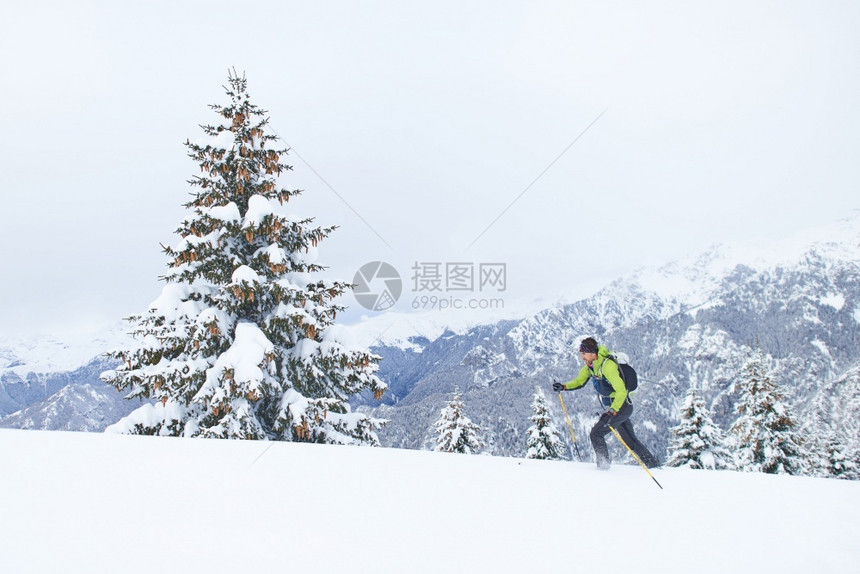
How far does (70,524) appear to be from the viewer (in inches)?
147

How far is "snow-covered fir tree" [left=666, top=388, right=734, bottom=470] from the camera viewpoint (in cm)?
2270

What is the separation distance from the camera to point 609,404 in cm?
736

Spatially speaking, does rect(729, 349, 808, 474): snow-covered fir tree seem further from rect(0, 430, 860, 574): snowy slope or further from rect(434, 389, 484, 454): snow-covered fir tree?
rect(0, 430, 860, 574): snowy slope

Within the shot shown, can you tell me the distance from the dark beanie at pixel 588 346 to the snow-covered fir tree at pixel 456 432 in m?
18.7

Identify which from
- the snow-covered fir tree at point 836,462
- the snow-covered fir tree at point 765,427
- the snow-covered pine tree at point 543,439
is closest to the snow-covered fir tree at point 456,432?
the snow-covered pine tree at point 543,439

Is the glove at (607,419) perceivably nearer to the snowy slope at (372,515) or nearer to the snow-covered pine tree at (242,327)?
the snowy slope at (372,515)

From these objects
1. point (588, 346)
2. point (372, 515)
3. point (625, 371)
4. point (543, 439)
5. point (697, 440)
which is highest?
point (588, 346)

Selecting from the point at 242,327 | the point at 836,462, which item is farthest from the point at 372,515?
the point at 836,462

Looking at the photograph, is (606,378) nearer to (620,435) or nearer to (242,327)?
(620,435)

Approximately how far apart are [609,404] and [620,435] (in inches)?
20.1

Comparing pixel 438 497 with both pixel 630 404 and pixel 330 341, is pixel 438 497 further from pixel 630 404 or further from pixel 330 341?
pixel 330 341

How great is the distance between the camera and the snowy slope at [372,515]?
351 centimetres

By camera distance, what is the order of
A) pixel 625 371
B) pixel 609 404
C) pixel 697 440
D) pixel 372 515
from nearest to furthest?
1. pixel 372 515
2. pixel 625 371
3. pixel 609 404
4. pixel 697 440

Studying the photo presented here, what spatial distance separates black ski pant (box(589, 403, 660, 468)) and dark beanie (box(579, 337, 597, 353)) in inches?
40.7
